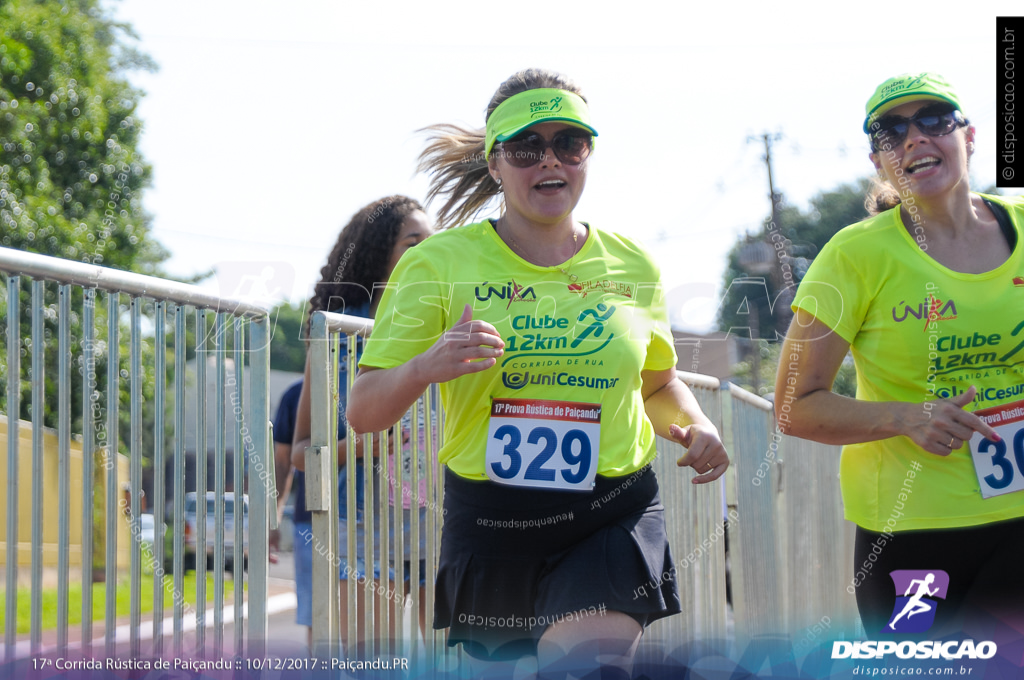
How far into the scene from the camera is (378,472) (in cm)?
335

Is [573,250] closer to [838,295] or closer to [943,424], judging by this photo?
[838,295]

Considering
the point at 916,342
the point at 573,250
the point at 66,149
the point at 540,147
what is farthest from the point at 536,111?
the point at 66,149

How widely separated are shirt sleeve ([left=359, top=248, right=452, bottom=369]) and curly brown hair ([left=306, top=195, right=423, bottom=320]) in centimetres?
166

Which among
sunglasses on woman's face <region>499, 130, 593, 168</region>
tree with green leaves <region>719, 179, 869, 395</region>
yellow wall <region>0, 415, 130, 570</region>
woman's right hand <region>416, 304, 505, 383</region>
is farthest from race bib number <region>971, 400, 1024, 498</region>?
yellow wall <region>0, 415, 130, 570</region>

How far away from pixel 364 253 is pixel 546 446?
6.70ft

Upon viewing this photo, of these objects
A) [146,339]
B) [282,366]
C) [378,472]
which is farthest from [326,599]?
[282,366]

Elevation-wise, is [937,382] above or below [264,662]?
above

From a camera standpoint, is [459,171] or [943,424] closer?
[943,424]

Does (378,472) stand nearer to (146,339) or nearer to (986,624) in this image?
(146,339)

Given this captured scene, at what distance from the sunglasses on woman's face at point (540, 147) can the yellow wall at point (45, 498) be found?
4.14ft

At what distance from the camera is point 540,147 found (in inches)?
107

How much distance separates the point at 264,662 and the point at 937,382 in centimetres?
192

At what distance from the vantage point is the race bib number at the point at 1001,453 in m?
2.86

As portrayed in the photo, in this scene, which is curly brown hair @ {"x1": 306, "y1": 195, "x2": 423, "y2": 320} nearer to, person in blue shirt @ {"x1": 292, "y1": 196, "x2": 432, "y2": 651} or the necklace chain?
person in blue shirt @ {"x1": 292, "y1": 196, "x2": 432, "y2": 651}
